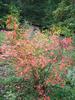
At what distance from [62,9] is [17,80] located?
11.6m

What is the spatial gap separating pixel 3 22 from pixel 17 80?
470 inches

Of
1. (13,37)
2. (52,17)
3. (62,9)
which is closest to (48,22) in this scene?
(52,17)

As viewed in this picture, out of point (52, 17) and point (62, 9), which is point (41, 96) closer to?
point (62, 9)

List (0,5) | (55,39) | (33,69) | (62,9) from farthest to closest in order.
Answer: (0,5), (62,9), (55,39), (33,69)

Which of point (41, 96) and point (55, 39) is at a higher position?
point (55, 39)

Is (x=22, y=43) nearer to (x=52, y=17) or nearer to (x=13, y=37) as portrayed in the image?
(x=13, y=37)

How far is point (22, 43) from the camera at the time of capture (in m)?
6.80

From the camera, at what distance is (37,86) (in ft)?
21.7

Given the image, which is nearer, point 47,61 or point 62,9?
point 47,61

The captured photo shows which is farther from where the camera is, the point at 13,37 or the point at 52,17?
the point at 52,17

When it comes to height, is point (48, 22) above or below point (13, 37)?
below

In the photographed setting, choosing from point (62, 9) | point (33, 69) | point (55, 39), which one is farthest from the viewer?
point (62, 9)

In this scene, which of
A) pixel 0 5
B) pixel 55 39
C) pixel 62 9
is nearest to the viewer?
pixel 55 39

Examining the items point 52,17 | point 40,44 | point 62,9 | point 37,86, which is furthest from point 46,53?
point 52,17
